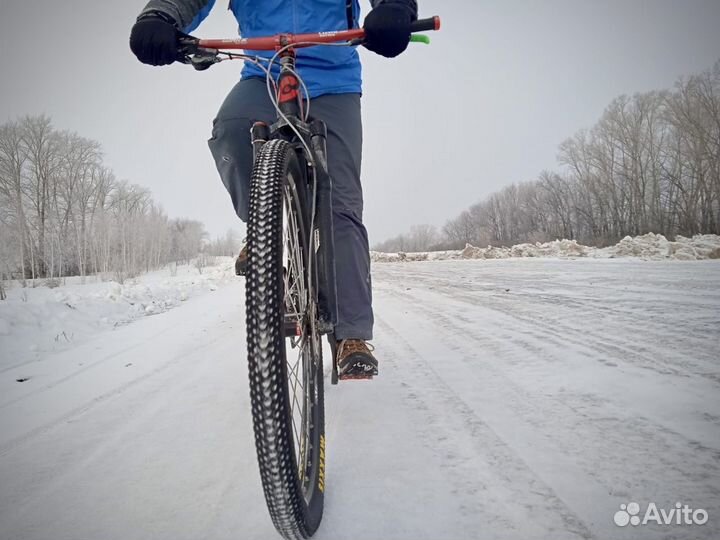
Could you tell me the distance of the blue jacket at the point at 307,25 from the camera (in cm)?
171

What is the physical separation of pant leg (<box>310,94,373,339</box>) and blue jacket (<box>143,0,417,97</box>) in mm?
94

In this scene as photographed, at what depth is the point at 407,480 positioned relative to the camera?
3.43ft

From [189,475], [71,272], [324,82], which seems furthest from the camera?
[71,272]

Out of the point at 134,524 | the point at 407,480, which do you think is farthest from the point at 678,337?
the point at 134,524

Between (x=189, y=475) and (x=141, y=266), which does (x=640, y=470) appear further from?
(x=141, y=266)

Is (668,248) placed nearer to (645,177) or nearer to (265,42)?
(265,42)

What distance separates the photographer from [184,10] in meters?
1.60

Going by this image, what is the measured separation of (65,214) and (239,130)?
3428cm

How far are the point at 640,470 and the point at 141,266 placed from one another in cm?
3911

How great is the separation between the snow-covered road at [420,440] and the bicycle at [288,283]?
0.19m

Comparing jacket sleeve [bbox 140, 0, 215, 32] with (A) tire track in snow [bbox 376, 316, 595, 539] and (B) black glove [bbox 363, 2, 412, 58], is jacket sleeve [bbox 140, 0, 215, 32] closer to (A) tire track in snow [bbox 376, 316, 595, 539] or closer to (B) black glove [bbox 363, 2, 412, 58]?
(B) black glove [bbox 363, 2, 412, 58]

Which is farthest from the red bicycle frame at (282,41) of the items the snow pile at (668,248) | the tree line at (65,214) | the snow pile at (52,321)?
the tree line at (65,214)

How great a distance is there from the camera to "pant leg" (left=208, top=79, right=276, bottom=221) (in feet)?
5.15

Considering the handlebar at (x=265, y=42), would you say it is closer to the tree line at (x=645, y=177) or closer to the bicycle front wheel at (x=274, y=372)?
the bicycle front wheel at (x=274, y=372)
